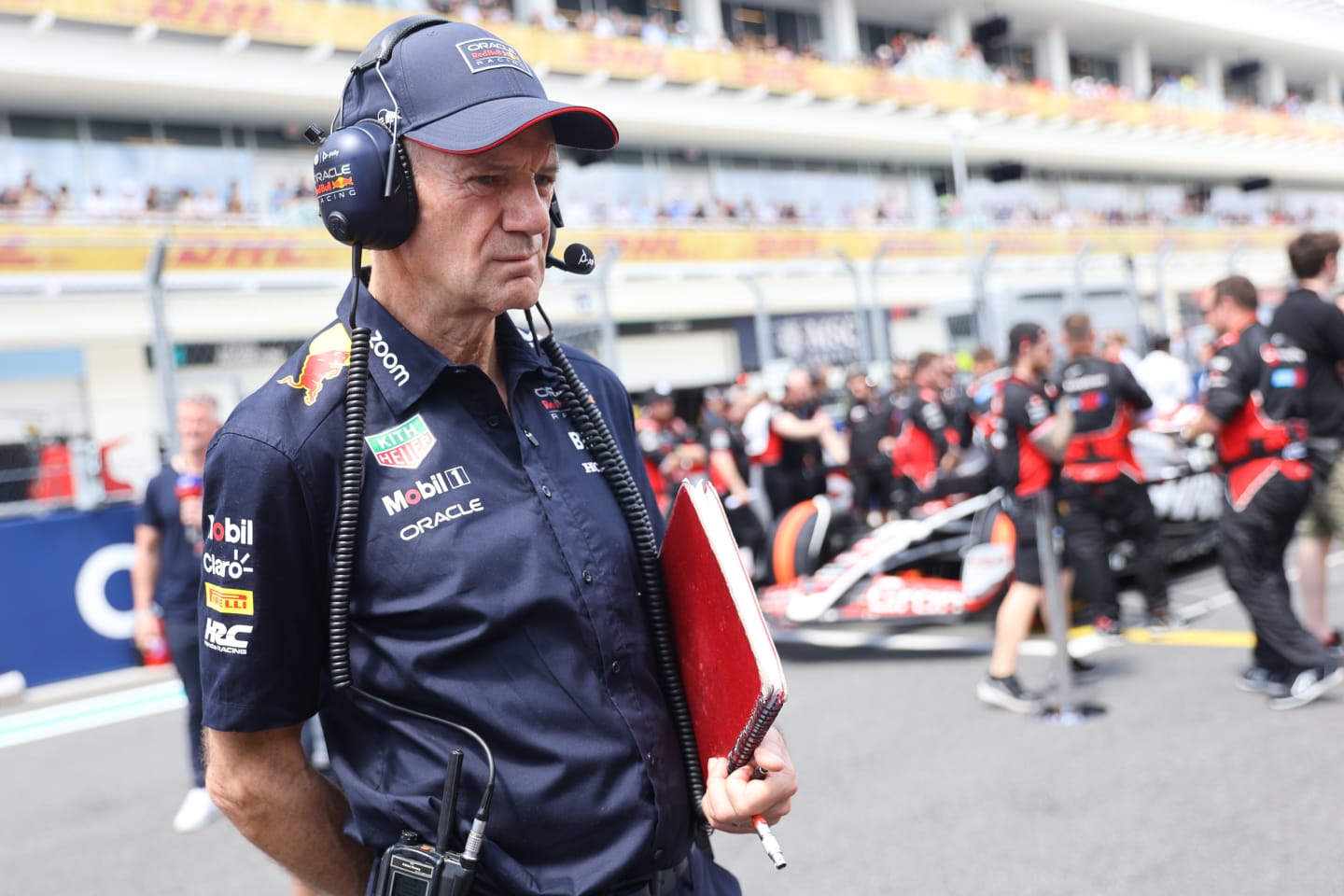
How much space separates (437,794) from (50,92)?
74.9 ft

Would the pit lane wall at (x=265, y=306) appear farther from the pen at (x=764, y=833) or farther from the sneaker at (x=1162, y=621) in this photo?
the pen at (x=764, y=833)

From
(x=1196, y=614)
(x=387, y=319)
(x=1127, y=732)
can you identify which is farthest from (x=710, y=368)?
(x=387, y=319)

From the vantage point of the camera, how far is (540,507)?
1579 millimetres

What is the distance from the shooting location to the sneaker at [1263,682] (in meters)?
5.34

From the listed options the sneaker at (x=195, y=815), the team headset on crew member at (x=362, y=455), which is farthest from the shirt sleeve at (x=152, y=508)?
the team headset on crew member at (x=362, y=455)

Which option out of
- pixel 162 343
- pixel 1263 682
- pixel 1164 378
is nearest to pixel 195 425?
pixel 162 343

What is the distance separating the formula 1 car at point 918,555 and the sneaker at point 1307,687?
1906 mm

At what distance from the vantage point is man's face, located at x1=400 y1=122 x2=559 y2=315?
1.56m

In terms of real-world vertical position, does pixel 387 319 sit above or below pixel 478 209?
below

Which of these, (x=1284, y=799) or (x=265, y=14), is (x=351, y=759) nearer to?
(x=1284, y=799)

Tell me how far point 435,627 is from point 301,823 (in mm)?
349

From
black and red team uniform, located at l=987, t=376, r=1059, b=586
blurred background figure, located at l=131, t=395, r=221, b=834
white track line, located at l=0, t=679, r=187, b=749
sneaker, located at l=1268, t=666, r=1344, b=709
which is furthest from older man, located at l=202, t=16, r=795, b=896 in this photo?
white track line, located at l=0, t=679, r=187, b=749

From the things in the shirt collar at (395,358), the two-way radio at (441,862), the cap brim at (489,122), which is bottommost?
the two-way radio at (441,862)

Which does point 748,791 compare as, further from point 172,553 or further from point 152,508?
point 152,508
